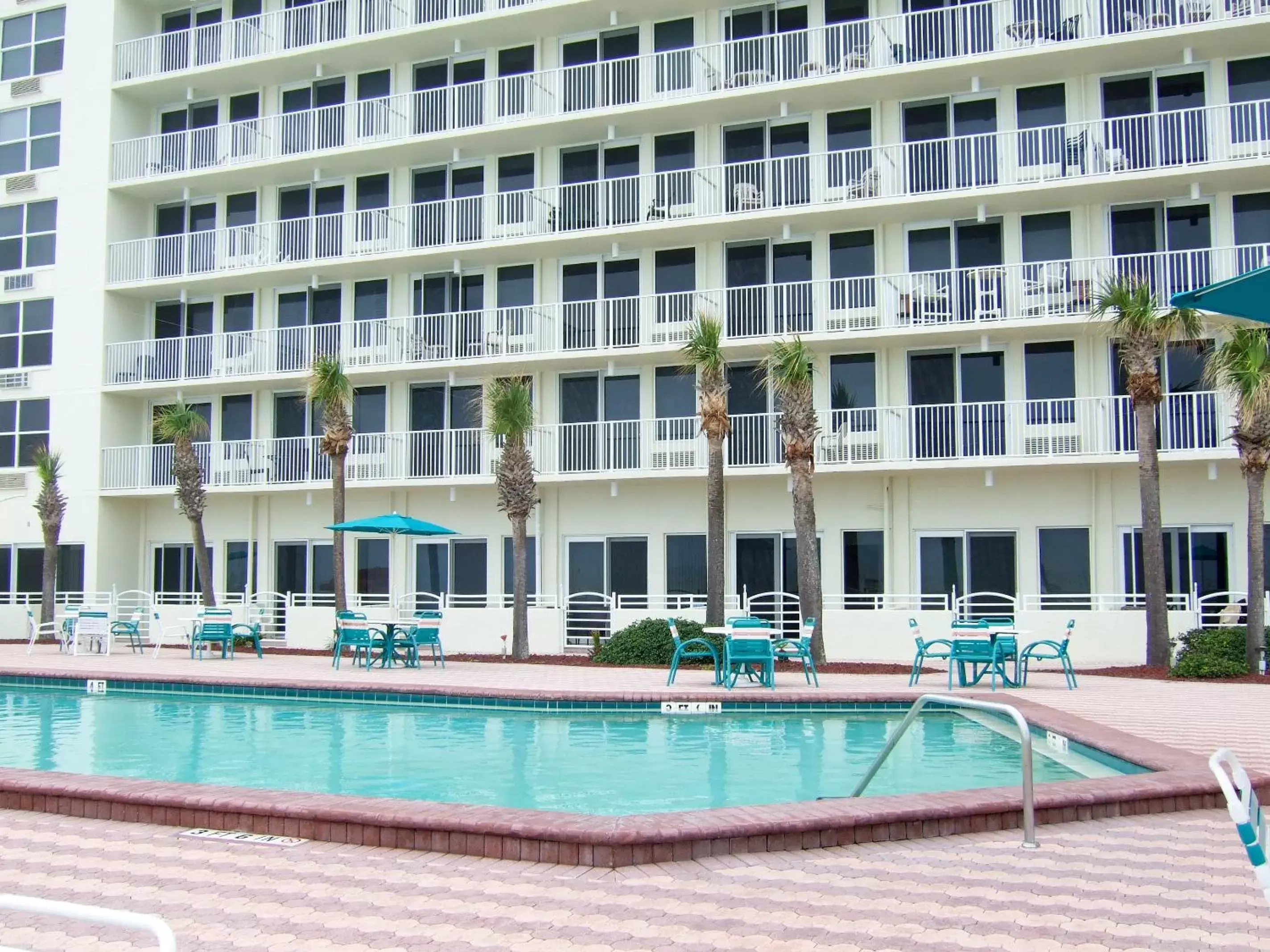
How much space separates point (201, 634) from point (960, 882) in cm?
1743

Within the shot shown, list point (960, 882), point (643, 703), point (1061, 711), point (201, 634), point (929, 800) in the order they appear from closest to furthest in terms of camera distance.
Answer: point (960, 882)
point (929, 800)
point (1061, 711)
point (643, 703)
point (201, 634)

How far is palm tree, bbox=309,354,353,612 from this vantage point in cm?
2256

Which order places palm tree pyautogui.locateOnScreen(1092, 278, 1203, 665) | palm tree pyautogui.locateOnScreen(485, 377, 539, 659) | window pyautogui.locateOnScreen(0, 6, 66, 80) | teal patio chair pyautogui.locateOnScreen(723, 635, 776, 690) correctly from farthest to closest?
1. window pyautogui.locateOnScreen(0, 6, 66, 80)
2. palm tree pyautogui.locateOnScreen(485, 377, 539, 659)
3. palm tree pyautogui.locateOnScreen(1092, 278, 1203, 665)
4. teal patio chair pyautogui.locateOnScreen(723, 635, 776, 690)

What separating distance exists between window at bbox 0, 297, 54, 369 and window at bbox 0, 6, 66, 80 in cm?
585

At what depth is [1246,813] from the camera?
3.44 meters

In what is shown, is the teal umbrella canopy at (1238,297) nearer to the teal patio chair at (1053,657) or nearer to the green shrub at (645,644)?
the teal patio chair at (1053,657)

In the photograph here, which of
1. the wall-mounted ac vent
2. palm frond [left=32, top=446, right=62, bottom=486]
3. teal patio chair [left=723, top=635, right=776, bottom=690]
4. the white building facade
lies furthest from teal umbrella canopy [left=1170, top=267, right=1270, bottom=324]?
the wall-mounted ac vent

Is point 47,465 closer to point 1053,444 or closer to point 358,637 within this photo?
point 358,637

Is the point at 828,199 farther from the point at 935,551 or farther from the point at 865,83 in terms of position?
the point at 935,551

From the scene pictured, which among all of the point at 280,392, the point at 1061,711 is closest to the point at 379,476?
the point at 280,392

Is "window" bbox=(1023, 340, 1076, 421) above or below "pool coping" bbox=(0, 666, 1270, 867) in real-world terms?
above

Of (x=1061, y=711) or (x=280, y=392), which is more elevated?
(x=280, y=392)

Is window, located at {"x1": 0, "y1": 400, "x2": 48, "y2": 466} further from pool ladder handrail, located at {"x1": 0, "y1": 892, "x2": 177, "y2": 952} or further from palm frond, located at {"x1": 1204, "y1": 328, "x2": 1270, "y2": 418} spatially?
pool ladder handrail, located at {"x1": 0, "y1": 892, "x2": 177, "y2": 952}

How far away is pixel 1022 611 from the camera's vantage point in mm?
19781
